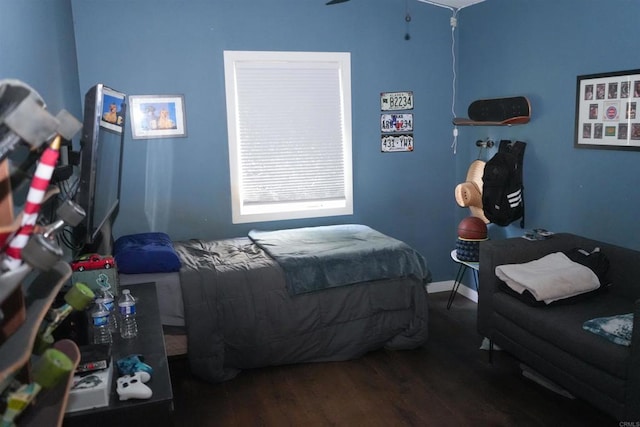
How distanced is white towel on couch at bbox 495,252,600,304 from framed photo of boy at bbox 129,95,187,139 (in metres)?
2.50

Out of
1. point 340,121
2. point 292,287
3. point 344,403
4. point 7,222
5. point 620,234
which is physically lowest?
point 344,403

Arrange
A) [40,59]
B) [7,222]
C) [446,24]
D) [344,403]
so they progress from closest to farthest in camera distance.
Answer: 1. [7,222]
2. [40,59]
3. [344,403]
4. [446,24]

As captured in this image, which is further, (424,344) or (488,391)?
(424,344)

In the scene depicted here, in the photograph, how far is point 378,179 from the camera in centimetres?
441

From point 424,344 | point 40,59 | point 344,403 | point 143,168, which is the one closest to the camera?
point 40,59

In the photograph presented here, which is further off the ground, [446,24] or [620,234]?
[446,24]

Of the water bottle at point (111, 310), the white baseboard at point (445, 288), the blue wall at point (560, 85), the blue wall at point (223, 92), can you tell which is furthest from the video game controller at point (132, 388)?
the white baseboard at point (445, 288)

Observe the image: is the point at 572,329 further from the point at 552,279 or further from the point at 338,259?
the point at 338,259

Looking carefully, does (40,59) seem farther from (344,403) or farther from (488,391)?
(488,391)

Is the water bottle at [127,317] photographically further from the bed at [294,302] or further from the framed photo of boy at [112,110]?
the bed at [294,302]

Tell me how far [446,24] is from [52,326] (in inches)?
160

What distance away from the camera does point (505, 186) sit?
12.4 feet

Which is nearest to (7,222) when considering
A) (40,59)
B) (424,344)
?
(40,59)

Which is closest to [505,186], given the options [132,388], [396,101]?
[396,101]
